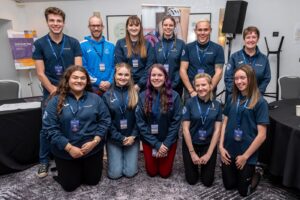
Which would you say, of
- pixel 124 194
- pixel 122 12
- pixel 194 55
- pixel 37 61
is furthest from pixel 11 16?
pixel 124 194

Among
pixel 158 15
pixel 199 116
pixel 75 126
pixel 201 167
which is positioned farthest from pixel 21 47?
pixel 201 167

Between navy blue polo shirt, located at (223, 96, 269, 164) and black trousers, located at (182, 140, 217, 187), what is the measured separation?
20 cm

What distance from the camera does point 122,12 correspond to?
544 centimetres

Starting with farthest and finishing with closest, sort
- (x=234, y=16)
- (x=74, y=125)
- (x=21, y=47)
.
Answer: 1. (x=21, y=47)
2. (x=234, y=16)
3. (x=74, y=125)

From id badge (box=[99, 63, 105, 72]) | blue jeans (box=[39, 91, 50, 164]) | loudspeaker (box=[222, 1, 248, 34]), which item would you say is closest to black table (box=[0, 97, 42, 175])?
blue jeans (box=[39, 91, 50, 164])

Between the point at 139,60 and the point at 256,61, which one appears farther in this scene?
the point at 139,60

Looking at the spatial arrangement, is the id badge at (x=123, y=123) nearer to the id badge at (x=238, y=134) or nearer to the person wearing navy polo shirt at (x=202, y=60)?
the person wearing navy polo shirt at (x=202, y=60)

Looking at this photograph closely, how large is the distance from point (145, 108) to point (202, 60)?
861 mm

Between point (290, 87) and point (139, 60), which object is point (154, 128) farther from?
point (290, 87)

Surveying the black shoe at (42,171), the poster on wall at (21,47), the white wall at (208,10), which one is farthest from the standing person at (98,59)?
the poster on wall at (21,47)

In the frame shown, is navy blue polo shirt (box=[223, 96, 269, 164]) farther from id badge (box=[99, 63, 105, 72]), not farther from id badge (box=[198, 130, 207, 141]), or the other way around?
id badge (box=[99, 63, 105, 72])

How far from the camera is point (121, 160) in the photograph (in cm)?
252

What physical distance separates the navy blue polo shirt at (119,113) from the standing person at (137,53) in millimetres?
296

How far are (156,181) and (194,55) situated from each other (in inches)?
53.7
